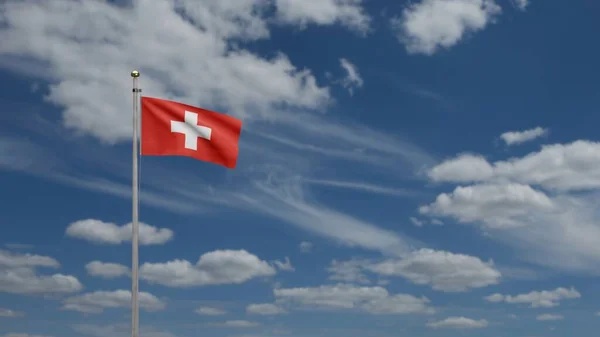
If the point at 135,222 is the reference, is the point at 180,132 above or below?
above

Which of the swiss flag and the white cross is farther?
the white cross

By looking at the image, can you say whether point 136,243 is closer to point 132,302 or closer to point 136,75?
point 132,302

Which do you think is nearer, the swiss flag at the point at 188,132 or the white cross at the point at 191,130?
the swiss flag at the point at 188,132

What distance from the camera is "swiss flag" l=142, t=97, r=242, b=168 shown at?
6084 centimetres

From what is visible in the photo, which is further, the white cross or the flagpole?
the white cross

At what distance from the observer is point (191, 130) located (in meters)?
61.8

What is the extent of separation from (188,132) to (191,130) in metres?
0.23

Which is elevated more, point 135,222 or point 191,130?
point 191,130

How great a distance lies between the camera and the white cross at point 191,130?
6150 centimetres

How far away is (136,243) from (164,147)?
6.45 m

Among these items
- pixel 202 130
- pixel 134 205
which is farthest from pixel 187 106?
pixel 134 205

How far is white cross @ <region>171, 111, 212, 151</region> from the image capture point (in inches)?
2421

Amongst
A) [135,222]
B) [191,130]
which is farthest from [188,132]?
[135,222]

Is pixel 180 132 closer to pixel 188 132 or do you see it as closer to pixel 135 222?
pixel 188 132
